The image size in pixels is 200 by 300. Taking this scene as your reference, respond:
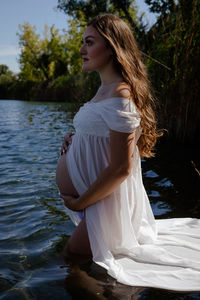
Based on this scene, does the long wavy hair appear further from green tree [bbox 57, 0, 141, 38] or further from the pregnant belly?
green tree [bbox 57, 0, 141, 38]

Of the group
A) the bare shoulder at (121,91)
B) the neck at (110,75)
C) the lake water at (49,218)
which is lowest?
the lake water at (49,218)

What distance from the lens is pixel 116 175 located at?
6.50 ft

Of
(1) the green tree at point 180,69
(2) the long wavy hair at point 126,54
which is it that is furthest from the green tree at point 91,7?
(2) the long wavy hair at point 126,54

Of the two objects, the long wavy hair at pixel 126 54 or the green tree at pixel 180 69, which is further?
the green tree at pixel 180 69

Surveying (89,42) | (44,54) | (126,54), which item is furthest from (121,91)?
(44,54)

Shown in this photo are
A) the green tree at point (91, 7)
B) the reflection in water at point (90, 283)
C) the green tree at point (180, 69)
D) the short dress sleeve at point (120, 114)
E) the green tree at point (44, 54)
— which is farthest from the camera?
A: the green tree at point (44, 54)

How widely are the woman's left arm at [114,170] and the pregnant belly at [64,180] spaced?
0.23 meters

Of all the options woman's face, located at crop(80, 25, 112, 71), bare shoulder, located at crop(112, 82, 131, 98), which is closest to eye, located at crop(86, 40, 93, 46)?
woman's face, located at crop(80, 25, 112, 71)

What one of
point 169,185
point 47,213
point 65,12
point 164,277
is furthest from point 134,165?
point 65,12

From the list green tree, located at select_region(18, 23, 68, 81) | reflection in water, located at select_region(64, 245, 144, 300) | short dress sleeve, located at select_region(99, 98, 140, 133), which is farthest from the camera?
green tree, located at select_region(18, 23, 68, 81)

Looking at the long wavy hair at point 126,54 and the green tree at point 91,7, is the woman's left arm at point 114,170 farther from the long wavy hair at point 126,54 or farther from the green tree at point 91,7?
the green tree at point 91,7

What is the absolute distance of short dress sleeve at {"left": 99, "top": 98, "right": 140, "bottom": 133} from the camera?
1895 mm

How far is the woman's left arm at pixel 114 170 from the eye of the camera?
6.31 feet

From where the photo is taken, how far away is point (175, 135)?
738cm
